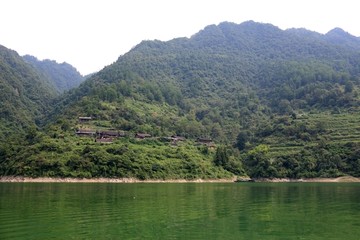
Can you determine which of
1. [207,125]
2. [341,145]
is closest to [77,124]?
[207,125]

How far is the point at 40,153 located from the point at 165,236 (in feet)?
298

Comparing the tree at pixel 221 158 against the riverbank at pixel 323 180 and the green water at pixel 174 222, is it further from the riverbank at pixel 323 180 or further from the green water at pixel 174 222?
the green water at pixel 174 222

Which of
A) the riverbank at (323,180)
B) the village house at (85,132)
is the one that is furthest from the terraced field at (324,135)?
the village house at (85,132)

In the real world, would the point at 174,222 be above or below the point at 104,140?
below

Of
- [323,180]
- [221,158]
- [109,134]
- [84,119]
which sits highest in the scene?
[84,119]

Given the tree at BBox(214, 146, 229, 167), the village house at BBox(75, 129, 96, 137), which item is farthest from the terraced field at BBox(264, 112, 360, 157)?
the village house at BBox(75, 129, 96, 137)

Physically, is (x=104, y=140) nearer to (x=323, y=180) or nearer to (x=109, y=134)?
(x=109, y=134)

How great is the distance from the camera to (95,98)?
554 ft

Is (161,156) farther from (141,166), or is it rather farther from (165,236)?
(165,236)

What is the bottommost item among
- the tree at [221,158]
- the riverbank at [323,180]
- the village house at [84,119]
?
the riverbank at [323,180]

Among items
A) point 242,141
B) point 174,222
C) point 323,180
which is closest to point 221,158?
point 323,180

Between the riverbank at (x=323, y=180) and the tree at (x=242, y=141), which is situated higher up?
the tree at (x=242, y=141)

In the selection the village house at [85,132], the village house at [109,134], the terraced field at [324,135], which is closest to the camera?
the village house at [85,132]

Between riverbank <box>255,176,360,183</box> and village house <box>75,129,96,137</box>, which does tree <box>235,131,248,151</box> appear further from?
village house <box>75,129,96,137</box>
